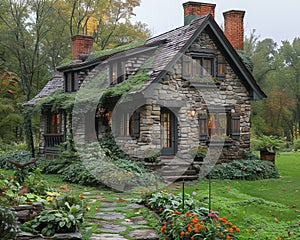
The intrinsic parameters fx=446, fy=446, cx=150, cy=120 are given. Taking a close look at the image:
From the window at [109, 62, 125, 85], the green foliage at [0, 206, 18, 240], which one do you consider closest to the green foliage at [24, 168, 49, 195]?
the green foliage at [0, 206, 18, 240]

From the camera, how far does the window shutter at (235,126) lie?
17.0 m

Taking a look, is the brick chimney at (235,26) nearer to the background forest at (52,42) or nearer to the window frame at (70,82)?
the window frame at (70,82)

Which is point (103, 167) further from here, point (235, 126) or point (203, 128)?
point (235, 126)

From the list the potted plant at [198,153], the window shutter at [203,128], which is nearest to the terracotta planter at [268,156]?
the window shutter at [203,128]

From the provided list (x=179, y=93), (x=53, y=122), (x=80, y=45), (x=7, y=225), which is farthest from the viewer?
(x=80, y=45)

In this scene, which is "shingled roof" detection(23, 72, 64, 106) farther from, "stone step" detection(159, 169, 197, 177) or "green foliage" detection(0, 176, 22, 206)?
"green foliage" detection(0, 176, 22, 206)

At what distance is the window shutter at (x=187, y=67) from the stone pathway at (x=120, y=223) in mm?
7266

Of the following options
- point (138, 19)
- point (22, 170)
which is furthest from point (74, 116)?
point (138, 19)

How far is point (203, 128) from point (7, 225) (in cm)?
1141

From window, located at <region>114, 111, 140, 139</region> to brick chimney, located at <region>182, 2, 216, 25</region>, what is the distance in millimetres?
4700

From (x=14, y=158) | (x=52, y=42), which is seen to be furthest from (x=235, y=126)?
(x=52, y=42)

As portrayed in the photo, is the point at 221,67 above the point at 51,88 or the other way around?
above

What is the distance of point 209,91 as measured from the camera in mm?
16641

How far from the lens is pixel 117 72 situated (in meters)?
17.0
